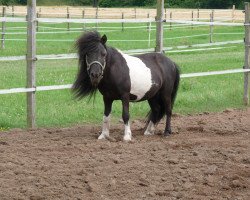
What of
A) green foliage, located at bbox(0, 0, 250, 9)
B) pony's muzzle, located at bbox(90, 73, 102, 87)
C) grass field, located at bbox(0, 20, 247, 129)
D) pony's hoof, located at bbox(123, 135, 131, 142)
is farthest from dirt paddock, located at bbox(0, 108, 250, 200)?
green foliage, located at bbox(0, 0, 250, 9)

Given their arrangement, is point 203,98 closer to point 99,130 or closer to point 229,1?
point 99,130

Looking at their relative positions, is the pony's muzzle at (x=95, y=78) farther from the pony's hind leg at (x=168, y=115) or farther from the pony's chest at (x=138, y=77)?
the pony's hind leg at (x=168, y=115)

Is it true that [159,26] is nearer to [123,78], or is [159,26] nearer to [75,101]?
[75,101]

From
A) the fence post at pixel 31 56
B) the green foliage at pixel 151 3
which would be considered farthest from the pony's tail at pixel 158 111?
the green foliage at pixel 151 3

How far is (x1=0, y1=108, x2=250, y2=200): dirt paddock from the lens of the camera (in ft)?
19.5

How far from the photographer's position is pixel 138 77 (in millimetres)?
8555

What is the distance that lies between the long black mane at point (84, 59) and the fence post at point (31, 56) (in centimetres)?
89

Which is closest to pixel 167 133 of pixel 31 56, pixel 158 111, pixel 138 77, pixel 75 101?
pixel 158 111

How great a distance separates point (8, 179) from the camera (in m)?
6.09

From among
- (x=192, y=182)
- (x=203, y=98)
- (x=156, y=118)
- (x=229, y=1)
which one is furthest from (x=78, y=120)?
(x=229, y=1)

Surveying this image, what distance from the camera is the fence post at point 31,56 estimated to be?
29.5 feet

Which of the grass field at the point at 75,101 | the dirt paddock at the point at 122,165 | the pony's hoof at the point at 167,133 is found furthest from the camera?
the grass field at the point at 75,101

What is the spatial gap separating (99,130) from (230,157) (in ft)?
7.88

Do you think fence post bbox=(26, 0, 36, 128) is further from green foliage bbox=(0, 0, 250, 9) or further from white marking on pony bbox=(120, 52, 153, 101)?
green foliage bbox=(0, 0, 250, 9)
